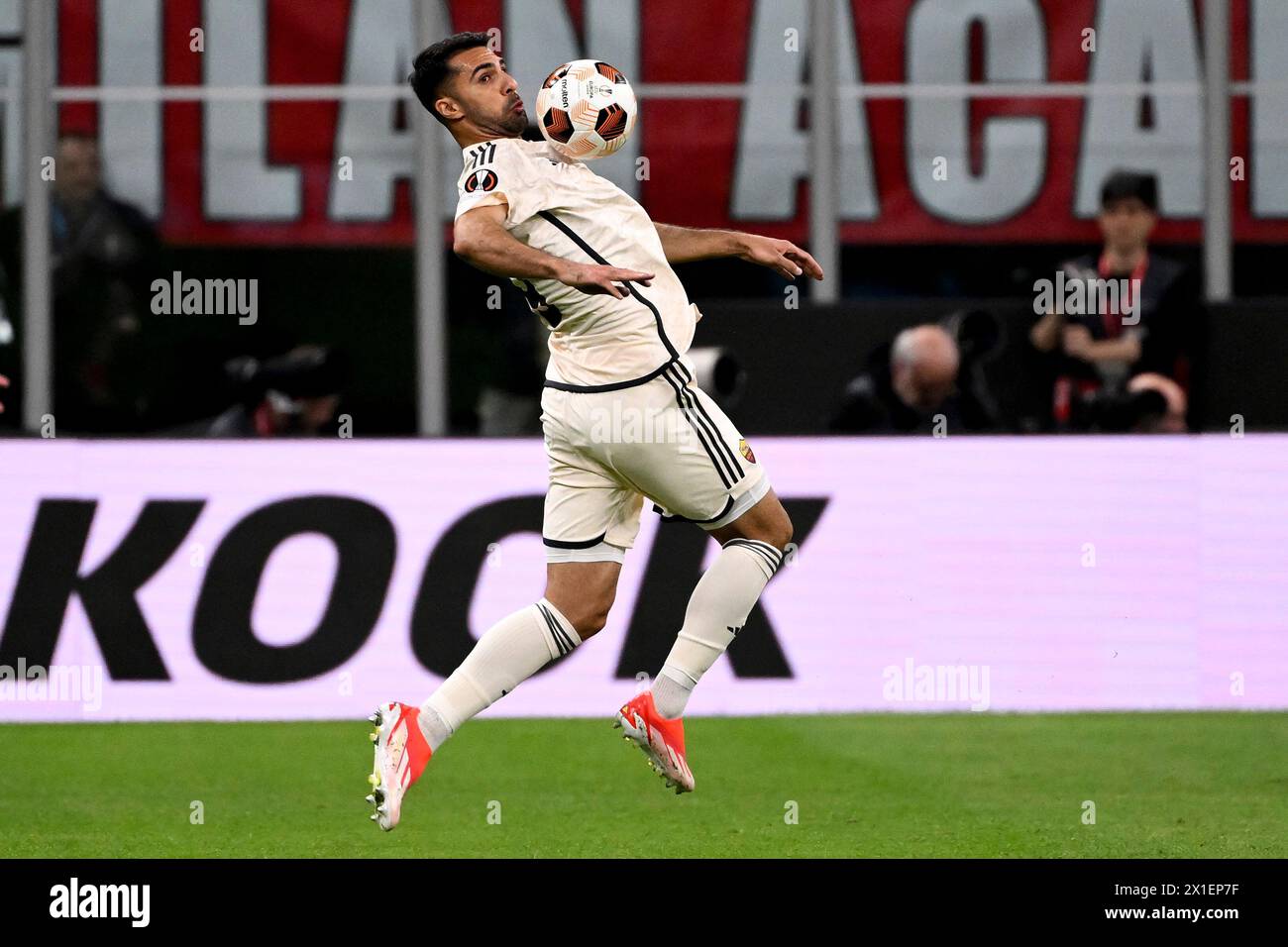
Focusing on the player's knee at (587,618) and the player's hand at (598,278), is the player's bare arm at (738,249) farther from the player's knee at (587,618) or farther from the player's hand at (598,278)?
the player's knee at (587,618)

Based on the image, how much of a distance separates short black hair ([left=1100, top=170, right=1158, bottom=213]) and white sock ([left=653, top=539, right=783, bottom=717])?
5.04m

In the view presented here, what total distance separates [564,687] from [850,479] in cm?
153

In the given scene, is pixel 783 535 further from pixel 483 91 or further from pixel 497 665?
pixel 483 91

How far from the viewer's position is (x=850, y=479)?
9602mm

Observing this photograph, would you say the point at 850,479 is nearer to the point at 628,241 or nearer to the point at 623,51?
the point at 623,51

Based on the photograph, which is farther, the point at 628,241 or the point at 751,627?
the point at 751,627

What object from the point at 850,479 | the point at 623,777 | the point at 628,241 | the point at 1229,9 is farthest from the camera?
the point at 1229,9

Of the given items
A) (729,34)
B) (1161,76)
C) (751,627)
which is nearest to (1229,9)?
(1161,76)

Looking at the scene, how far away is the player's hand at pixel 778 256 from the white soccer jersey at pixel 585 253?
24cm

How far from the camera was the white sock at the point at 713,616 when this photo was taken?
5910mm

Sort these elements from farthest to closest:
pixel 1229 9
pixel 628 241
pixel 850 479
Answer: pixel 1229 9 < pixel 850 479 < pixel 628 241
